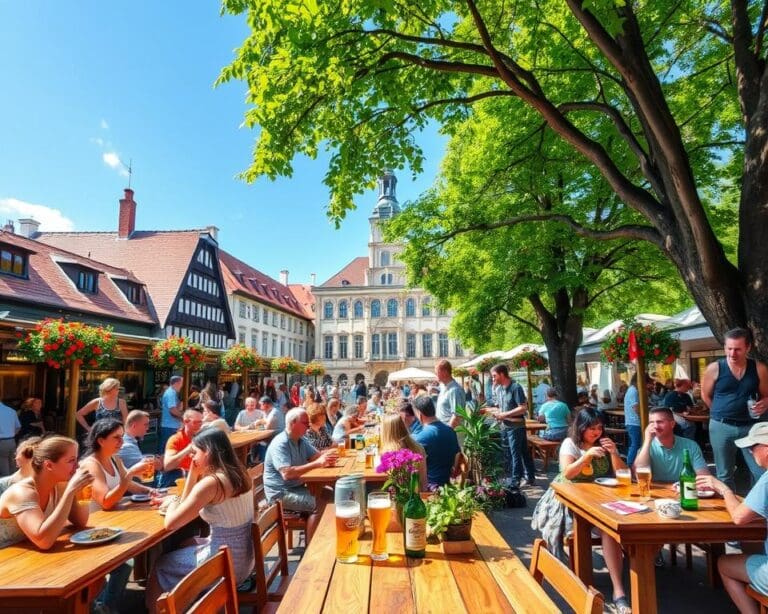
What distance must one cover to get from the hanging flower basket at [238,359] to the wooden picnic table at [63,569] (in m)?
14.4

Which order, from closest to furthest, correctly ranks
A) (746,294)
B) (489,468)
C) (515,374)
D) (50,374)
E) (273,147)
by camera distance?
(746,294) < (273,147) < (489,468) < (50,374) < (515,374)

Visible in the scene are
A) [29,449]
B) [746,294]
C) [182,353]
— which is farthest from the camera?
[182,353]

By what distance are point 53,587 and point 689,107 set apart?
1149cm

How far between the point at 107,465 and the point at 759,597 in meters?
4.60

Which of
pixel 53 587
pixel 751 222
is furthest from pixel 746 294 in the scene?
pixel 53 587

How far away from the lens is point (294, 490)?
5031 mm

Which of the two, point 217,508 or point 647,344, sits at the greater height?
point 647,344

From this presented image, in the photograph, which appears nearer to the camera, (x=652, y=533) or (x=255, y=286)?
(x=652, y=533)

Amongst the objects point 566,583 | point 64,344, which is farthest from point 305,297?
point 566,583

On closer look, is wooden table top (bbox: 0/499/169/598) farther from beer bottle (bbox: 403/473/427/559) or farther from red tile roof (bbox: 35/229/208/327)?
red tile roof (bbox: 35/229/208/327)

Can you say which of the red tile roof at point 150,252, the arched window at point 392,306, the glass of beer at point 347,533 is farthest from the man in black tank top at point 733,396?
the arched window at point 392,306

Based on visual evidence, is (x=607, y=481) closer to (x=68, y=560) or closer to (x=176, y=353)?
(x=68, y=560)

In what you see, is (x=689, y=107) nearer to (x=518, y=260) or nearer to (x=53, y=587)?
(x=518, y=260)

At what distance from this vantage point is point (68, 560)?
2732mm
